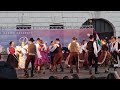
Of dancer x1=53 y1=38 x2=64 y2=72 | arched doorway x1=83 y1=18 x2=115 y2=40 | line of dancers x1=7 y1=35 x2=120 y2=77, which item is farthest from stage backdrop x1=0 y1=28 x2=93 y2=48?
arched doorway x1=83 y1=18 x2=115 y2=40

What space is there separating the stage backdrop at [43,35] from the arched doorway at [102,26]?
3763mm

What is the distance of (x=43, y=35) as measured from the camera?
14.3 m

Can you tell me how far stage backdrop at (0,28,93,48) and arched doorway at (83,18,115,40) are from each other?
3.76 m

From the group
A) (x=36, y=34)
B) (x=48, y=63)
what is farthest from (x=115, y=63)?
(x=36, y=34)

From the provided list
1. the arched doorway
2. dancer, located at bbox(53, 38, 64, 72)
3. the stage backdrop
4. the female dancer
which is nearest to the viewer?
dancer, located at bbox(53, 38, 64, 72)

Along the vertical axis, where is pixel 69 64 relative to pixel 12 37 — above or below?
below

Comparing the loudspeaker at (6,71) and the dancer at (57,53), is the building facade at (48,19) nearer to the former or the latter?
the dancer at (57,53)

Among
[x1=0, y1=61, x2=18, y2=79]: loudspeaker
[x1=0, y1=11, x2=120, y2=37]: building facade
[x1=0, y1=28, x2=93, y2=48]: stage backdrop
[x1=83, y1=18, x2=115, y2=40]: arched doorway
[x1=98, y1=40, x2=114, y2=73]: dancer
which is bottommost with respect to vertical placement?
[x1=98, y1=40, x2=114, y2=73]: dancer

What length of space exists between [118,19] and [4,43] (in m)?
7.51

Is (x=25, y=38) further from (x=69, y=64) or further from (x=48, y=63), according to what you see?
(x=69, y=64)

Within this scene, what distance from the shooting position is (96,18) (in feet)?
61.4

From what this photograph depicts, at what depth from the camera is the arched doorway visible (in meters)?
18.5

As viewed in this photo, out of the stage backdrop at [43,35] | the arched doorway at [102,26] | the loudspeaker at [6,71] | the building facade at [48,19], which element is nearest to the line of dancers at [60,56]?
the stage backdrop at [43,35]

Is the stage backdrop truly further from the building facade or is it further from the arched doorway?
the arched doorway
